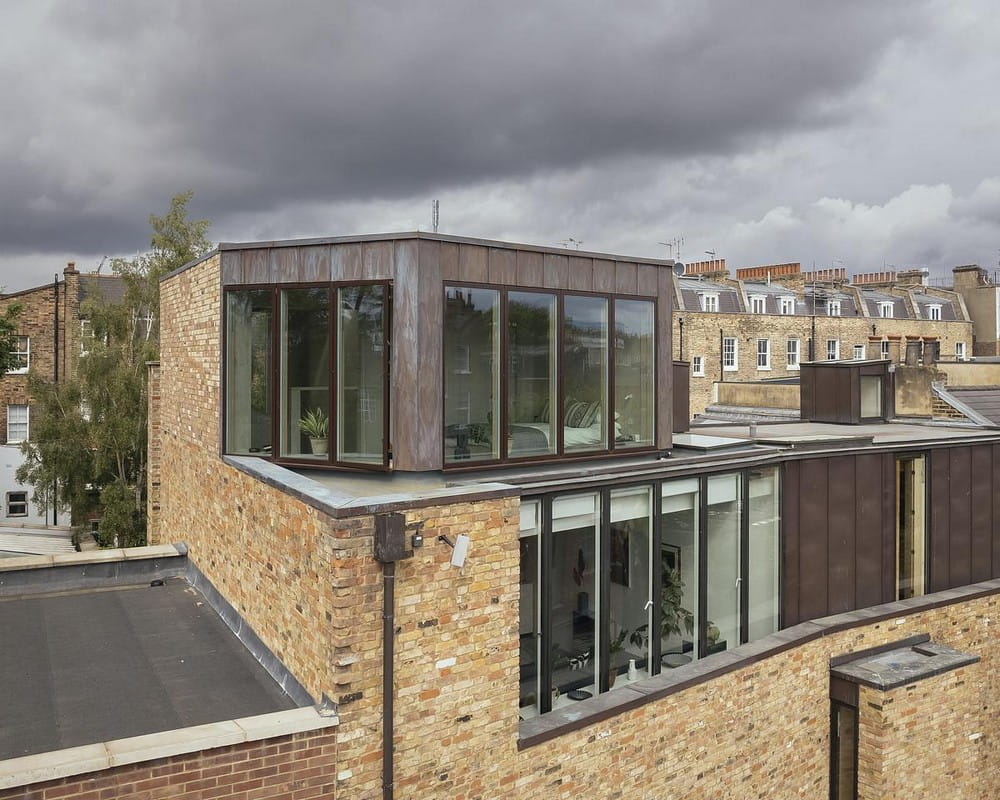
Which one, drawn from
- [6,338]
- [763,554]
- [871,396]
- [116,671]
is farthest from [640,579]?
[6,338]

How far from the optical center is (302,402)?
8.89 metres

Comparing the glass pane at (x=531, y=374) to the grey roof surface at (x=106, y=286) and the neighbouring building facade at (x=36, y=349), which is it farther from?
the grey roof surface at (x=106, y=286)

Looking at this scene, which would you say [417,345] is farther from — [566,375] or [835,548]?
[835,548]

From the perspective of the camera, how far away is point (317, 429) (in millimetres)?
8805

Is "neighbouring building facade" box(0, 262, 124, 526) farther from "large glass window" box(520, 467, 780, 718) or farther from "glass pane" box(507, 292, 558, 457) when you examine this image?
"large glass window" box(520, 467, 780, 718)

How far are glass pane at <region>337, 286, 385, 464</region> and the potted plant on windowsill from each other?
0.21 metres

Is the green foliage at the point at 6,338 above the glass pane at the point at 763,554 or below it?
above

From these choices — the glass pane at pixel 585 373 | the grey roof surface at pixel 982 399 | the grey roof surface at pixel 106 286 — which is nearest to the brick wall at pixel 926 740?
the glass pane at pixel 585 373

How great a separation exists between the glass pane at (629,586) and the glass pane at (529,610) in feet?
3.46

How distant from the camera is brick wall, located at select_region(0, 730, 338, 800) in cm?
557

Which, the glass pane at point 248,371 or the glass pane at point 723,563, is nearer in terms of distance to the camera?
the glass pane at point 248,371

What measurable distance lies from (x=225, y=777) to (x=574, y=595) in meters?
3.71

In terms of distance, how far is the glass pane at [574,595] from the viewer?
816 cm

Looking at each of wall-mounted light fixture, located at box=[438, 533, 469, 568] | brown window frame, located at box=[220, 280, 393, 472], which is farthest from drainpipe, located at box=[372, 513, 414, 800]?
brown window frame, located at box=[220, 280, 393, 472]
